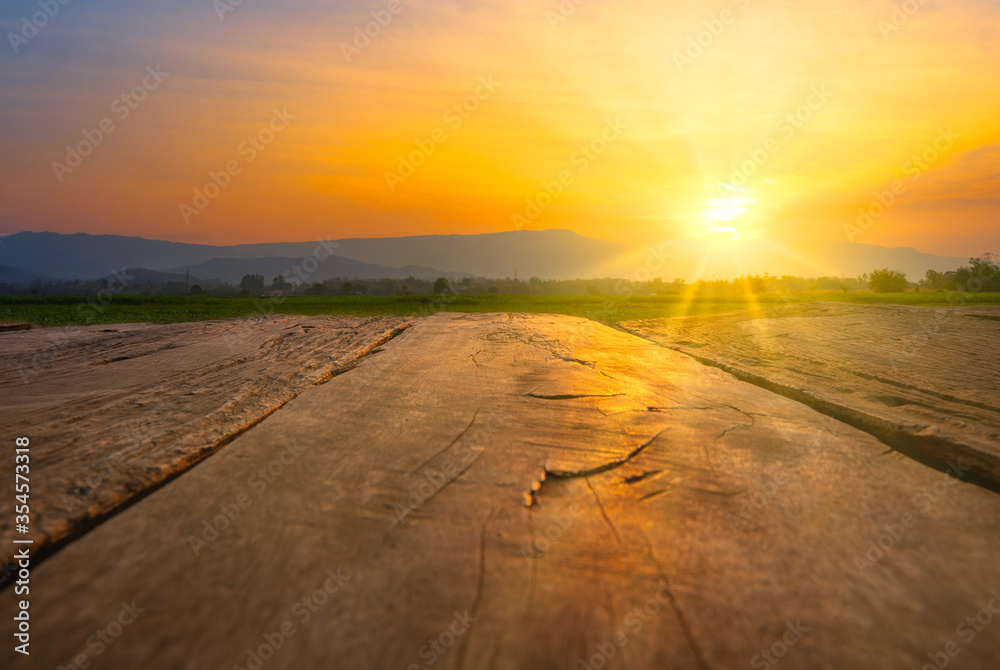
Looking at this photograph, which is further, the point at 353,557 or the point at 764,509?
the point at 764,509

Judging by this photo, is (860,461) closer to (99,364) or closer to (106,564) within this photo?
(106,564)

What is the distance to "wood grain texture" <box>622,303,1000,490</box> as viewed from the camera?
2160 mm

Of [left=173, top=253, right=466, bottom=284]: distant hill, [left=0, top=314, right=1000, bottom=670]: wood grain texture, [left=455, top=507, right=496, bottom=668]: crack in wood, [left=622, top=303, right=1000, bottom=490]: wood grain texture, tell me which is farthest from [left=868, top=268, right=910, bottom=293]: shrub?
[left=173, top=253, right=466, bottom=284]: distant hill

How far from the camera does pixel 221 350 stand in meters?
4.41

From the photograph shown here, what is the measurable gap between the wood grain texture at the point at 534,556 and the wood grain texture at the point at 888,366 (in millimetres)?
256

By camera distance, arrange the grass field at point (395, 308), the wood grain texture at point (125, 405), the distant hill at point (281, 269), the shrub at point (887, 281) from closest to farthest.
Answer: the wood grain texture at point (125, 405)
the grass field at point (395, 308)
the shrub at point (887, 281)
the distant hill at point (281, 269)

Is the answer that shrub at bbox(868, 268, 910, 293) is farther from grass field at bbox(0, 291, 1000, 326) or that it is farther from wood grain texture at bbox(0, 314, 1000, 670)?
wood grain texture at bbox(0, 314, 1000, 670)

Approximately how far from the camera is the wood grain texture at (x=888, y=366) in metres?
2.16

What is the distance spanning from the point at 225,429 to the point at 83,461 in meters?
0.50

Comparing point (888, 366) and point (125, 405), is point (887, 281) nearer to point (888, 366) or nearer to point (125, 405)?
point (888, 366)

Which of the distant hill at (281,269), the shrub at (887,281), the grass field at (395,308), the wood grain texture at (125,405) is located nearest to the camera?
the wood grain texture at (125,405)

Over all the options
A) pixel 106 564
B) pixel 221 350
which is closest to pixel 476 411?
pixel 106 564

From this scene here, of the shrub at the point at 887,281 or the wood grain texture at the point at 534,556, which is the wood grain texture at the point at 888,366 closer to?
the wood grain texture at the point at 534,556

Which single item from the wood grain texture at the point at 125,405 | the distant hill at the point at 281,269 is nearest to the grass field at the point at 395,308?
the wood grain texture at the point at 125,405
